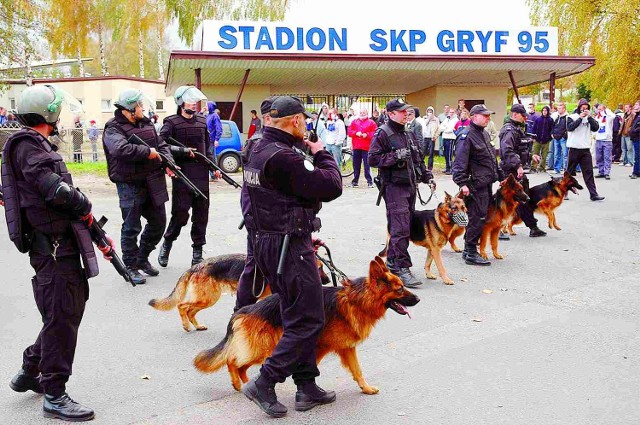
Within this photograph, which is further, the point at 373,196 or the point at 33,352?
the point at 373,196

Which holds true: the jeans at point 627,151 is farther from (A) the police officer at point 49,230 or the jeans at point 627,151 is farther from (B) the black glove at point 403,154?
(A) the police officer at point 49,230

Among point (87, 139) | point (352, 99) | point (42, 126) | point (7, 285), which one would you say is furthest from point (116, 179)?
point (352, 99)

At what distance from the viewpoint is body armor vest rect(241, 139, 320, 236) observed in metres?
3.82

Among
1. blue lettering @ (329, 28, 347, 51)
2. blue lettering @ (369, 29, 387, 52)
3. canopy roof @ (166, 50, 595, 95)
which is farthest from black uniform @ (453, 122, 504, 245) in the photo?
blue lettering @ (369, 29, 387, 52)

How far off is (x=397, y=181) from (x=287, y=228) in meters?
3.52

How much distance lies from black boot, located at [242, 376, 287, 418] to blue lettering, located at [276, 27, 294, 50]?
17937mm

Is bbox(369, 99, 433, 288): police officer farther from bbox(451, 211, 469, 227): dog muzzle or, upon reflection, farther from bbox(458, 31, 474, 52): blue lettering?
bbox(458, 31, 474, 52): blue lettering

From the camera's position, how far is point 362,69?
21.7 metres

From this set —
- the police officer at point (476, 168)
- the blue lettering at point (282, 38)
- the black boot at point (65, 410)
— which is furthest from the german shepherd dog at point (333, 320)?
the blue lettering at point (282, 38)

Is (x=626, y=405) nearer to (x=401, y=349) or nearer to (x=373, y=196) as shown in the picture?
(x=401, y=349)

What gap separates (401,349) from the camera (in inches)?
208

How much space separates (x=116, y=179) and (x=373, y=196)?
828cm

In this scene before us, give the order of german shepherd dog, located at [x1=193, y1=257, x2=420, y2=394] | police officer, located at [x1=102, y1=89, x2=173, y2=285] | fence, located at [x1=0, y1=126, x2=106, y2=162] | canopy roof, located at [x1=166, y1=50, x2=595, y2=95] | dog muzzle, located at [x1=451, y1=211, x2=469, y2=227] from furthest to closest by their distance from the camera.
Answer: fence, located at [x1=0, y1=126, x2=106, y2=162] < canopy roof, located at [x1=166, y1=50, x2=595, y2=95] < dog muzzle, located at [x1=451, y1=211, x2=469, y2=227] < police officer, located at [x1=102, y1=89, x2=173, y2=285] < german shepherd dog, located at [x1=193, y1=257, x2=420, y2=394]

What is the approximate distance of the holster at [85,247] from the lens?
397 centimetres
